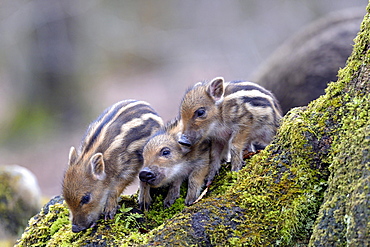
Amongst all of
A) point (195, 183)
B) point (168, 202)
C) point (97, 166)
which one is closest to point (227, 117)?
point (195, 183)

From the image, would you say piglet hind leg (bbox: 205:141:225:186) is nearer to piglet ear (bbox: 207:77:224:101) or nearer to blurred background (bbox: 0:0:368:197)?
piglet ear (bbox: 207:77:224:101)

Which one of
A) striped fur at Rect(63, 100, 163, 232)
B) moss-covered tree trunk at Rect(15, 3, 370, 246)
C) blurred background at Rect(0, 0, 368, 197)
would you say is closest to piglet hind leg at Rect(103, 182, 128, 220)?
striped fur at Rect(63, 100, 163, 232)

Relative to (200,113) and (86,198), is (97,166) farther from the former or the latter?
(200,113)

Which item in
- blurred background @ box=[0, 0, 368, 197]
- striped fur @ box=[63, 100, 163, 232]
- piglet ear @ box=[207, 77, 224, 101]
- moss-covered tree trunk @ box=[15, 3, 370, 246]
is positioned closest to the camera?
moss-covered tree trunk @ box=[15, 3, 370, 246]

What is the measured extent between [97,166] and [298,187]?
7.73 feet

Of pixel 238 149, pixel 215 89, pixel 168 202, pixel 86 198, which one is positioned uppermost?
pixel 215 89

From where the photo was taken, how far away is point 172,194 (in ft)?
17.5

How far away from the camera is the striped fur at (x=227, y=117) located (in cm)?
543

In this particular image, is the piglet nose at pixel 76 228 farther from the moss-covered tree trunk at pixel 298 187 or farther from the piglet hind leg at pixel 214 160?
the piglet hind leg at pixel 214 160

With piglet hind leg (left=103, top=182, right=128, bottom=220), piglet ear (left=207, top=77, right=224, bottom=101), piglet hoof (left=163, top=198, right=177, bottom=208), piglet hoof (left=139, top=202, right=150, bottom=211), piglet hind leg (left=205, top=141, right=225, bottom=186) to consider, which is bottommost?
piglet hoof (left=163, top=198, right=177, bottom=208)

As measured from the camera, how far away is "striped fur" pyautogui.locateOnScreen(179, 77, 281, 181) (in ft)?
17.8

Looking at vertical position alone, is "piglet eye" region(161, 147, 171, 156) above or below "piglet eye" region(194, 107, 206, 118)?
below

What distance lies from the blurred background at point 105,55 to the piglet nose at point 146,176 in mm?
12502

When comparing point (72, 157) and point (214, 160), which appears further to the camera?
point (72, 157)
